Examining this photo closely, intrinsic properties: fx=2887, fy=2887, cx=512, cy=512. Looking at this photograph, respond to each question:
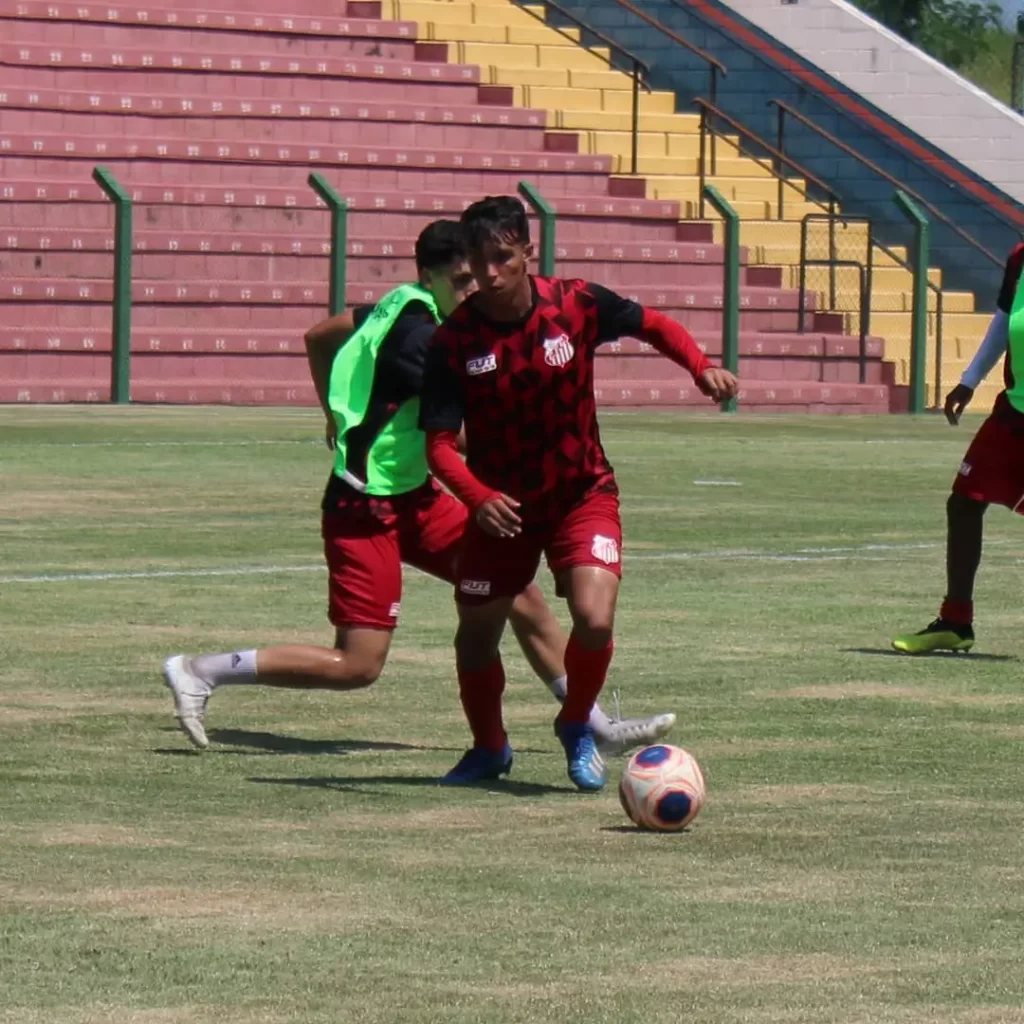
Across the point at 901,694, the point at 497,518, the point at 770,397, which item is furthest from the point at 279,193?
the point at 497,518

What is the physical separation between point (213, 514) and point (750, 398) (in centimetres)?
1560

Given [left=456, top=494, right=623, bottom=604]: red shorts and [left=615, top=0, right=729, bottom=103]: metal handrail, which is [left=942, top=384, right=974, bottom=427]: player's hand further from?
[left=615, top=0, right=729, bottom=103]: metal handrail

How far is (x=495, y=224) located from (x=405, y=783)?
1.65 metres

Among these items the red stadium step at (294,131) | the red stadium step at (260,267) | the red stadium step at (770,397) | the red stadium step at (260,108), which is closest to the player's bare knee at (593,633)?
the red stadium step at (260,267)

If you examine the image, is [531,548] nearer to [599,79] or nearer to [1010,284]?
[1010,284]

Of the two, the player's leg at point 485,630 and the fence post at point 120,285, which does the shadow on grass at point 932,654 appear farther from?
the fence post at point 120,285

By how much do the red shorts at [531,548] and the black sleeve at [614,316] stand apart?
468mm

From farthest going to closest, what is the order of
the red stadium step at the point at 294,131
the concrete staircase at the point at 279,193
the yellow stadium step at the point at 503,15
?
→ the yellow stadium step at the point at 503,15 → the red stadium step at the point at 294,131 → the concrete staircase at the point at 279,193

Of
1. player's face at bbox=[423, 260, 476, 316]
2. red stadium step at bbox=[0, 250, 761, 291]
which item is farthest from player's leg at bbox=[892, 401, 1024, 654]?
red stadium step at bbox=[0, 250, 761, 291]

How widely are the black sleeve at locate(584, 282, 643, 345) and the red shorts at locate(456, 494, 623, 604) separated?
468 mm

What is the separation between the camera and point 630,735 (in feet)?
27.7

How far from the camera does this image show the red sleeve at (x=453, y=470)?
7699 millimetres

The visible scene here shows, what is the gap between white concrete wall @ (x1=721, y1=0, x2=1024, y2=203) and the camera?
37812mm

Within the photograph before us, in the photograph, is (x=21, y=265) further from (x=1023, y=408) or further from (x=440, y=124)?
(x=1023, y=408)
